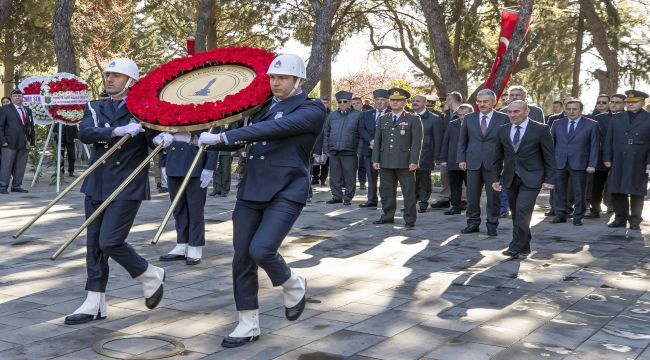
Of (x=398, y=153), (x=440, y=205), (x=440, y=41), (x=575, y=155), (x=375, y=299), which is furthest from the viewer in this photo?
(x=440, y=41)

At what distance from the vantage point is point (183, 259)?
344 inches

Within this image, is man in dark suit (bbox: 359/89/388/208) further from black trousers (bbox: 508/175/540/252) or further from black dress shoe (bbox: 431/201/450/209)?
black trousers (bbox: 508/175/540/252)

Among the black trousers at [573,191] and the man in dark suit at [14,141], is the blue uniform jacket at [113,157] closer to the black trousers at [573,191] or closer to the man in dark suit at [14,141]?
the black trousers at [573,191]

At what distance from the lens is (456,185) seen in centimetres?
1356

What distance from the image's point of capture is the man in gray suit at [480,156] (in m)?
10.9

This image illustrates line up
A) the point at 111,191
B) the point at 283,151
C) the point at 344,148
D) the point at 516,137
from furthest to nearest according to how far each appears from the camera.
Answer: the point at 344,148 → the point at 516,137 → the point at 111,191 → the point at 283,151

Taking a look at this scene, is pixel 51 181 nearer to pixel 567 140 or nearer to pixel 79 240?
pixel 79 240

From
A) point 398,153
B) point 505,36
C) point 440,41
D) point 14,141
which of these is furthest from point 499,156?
point 440,41

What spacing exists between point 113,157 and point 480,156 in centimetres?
623

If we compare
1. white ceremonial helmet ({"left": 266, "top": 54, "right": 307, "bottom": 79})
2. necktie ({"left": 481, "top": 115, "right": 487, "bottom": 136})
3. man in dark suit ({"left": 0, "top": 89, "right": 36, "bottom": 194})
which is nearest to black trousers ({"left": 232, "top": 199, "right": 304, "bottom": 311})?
white ceremonial helmet ({"left": 266, "top": 54, "right": 307, "bottom": 79})

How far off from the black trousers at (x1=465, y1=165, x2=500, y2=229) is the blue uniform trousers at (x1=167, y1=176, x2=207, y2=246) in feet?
13.2

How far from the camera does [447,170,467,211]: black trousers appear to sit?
1341 cm

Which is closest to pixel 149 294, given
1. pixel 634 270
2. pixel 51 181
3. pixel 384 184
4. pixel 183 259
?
pixel 183 259

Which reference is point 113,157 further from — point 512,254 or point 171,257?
point 512,254
